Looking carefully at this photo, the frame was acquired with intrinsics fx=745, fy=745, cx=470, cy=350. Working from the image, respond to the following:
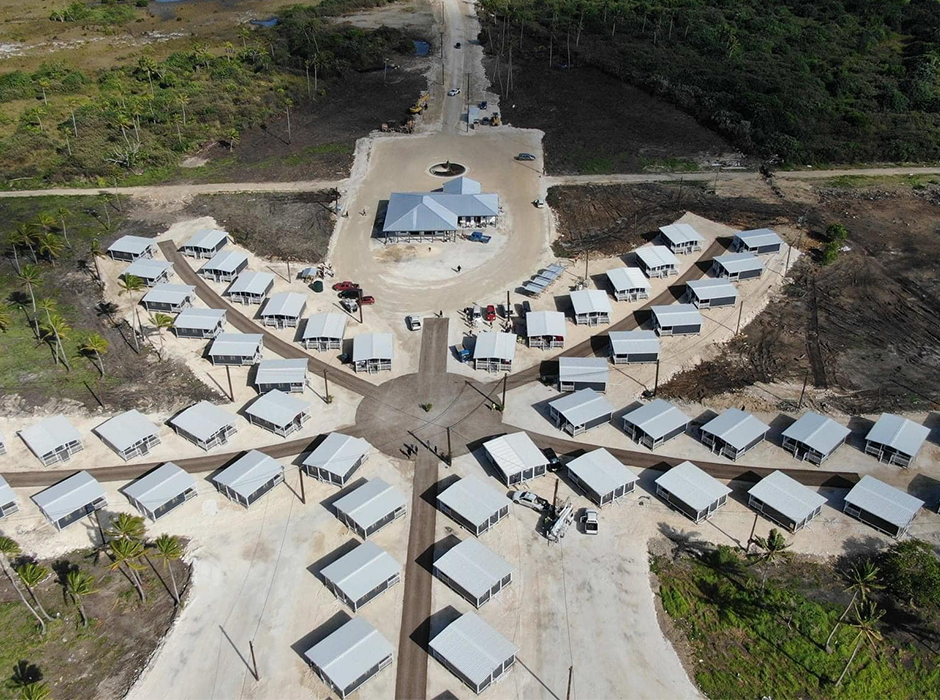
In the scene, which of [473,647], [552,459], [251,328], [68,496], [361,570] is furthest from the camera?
[251,328]

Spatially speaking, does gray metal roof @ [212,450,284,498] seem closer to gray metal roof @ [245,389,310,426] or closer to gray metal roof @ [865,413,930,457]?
gray metal roof @ [245,389,310,426]

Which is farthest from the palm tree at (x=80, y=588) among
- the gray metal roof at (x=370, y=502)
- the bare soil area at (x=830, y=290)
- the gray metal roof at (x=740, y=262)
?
the gray metal roof at (x=740, y=262)

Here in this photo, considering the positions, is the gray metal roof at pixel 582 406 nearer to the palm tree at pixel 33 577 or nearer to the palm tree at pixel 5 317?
the palm tree at pixel 33 577

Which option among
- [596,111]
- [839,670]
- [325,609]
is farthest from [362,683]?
[596,111]

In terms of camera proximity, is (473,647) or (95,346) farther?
(95,346)

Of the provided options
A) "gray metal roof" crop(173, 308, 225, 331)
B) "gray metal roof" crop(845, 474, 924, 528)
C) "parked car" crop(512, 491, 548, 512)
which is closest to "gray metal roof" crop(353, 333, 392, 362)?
"gray metal roof" crop(173, 308, 225, 331)

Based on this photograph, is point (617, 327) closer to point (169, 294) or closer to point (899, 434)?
point (899, 434)

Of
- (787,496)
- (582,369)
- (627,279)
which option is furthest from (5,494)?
(627,279)
